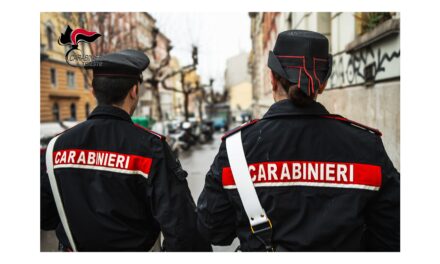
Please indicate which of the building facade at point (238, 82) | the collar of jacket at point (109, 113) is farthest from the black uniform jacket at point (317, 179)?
the building facade at point (238, 82)

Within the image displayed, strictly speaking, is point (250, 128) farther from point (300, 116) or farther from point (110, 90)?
point (110, 90)

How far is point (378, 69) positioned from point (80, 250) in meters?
4.55

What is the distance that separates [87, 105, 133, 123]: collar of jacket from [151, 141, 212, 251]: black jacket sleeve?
24cm

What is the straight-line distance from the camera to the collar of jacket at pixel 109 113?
2182 mm

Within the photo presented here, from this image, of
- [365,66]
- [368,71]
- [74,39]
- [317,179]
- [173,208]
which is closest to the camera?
[317,179]

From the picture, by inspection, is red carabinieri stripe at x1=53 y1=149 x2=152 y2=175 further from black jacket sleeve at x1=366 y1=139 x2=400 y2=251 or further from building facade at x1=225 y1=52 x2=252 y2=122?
building facade at x1=225 y1=52 x2=252 y2=122

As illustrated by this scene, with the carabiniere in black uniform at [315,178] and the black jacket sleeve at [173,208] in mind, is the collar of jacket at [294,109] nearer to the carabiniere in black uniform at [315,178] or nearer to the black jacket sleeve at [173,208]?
the carabiniere in black uniform at [315,178]

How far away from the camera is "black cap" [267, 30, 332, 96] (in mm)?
1802

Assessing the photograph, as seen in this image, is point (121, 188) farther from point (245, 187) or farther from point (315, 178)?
point (315, 178)

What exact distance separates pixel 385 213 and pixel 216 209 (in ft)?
2.22

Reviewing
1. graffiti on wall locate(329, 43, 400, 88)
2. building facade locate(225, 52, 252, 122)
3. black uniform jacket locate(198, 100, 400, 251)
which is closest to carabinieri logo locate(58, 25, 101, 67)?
black uniform jacket locate(198, 100, 400, 251)

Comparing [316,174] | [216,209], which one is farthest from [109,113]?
[316,174]

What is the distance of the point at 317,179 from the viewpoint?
1746 mm

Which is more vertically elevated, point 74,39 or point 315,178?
point 74,39
